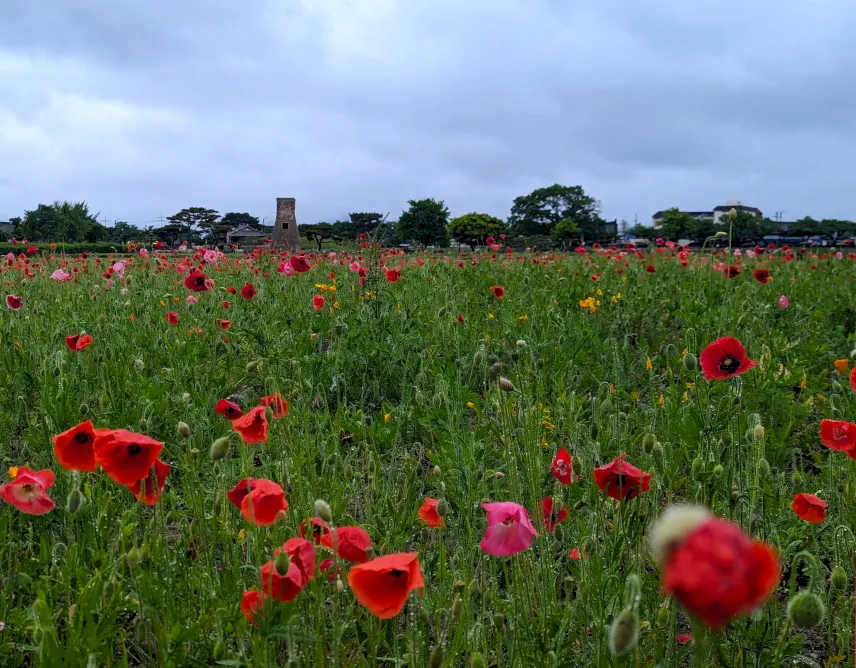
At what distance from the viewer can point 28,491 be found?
145 cm

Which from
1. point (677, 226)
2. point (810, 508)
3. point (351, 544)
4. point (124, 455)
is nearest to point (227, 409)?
point (124, 455)

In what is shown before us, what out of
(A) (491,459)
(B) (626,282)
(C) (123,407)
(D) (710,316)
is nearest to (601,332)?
(D) (710,316)

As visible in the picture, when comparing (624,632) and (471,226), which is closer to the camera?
(624,632)

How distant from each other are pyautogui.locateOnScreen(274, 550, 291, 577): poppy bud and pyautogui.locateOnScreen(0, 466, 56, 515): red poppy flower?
0.67 metres

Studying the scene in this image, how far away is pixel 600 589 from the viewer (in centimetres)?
145

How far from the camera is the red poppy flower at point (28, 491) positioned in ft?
4.66

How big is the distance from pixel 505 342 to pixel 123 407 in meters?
2.07

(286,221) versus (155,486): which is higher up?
Result: (286,221)

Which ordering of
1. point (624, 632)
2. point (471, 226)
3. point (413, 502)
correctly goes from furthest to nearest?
point (471, 226) < point (413, 502) < point (624, 632)

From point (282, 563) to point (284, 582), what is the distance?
0.08 metres

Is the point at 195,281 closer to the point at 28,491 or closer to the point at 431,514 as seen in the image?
the point at 28,491

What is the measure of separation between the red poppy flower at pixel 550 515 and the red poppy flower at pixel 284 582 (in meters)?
0.68

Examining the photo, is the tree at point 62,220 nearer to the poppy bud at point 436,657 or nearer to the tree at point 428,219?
the tree at point 428,219

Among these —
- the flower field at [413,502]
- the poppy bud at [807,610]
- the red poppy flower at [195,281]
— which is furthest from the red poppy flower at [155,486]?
the red poppy flower at [195,281]
